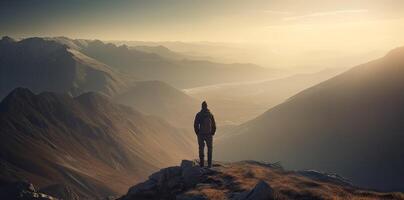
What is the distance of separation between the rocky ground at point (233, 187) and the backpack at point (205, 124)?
3022mm

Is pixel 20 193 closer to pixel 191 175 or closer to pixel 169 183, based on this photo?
pixel 169 183

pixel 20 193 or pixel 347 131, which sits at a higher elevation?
pixel 347 131

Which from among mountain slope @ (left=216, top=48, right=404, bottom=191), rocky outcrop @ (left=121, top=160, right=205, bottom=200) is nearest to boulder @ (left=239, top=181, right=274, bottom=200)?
rocky outcrop @ (left=121, top=160, right=205, bottom=200)

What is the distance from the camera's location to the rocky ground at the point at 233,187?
935 inches

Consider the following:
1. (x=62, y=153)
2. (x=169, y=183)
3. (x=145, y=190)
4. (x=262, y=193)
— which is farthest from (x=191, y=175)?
(x=62, y=153)

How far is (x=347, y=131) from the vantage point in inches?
5207

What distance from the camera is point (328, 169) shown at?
12181cm

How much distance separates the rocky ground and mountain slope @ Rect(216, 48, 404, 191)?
7884 cm

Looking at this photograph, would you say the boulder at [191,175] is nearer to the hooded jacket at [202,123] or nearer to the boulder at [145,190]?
the boulder at [145,190]

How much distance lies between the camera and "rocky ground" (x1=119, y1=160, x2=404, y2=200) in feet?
77.9

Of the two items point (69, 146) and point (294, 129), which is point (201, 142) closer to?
point (294, 129)

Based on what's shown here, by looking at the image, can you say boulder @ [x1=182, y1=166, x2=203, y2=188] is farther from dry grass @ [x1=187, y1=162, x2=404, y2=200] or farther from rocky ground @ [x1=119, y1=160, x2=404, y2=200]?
dry grass @ [x1=187, y1=162, x2=404, y2=200]

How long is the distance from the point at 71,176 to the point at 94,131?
49967 mm

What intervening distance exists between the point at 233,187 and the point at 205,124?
237 inches
